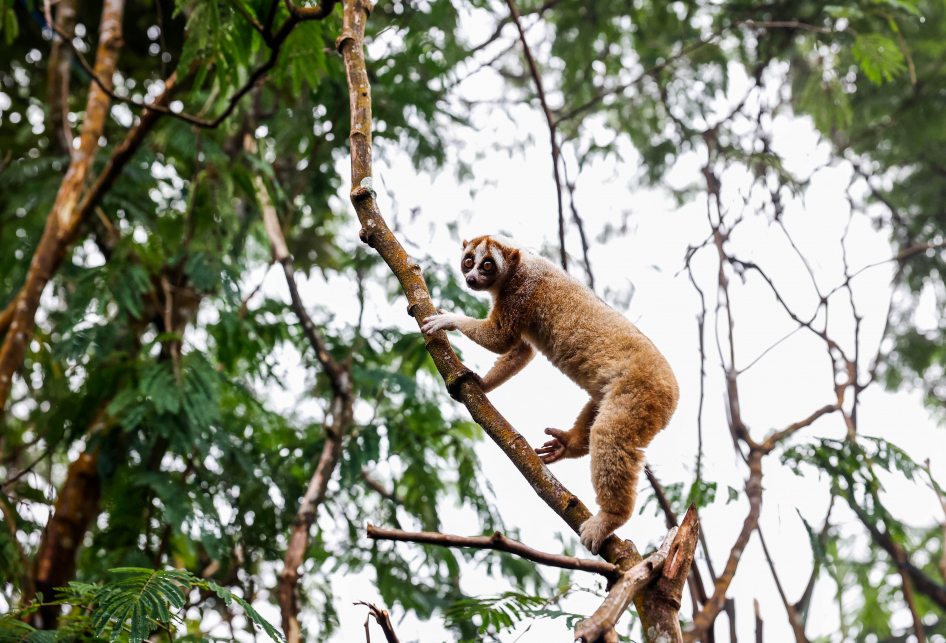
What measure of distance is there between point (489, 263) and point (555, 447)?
49.6 inches

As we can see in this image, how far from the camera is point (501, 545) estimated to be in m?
2.19

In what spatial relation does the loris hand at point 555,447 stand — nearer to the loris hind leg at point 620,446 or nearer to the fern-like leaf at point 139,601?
the loris hind leg at point 620,446

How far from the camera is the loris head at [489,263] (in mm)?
4488

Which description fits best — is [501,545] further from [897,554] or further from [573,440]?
[897,554]

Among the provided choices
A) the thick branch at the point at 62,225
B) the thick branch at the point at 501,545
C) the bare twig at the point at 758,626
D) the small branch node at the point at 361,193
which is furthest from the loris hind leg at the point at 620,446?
the thick branch at the point at 62,225

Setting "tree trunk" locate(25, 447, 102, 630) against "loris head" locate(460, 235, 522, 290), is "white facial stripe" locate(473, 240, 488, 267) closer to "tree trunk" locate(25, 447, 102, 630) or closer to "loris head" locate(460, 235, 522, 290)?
"loris head" locate(460, 235, 522, 290)

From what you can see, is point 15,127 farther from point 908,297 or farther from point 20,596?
point 908,297

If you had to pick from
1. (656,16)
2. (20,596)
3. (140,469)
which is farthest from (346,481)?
(656,16)

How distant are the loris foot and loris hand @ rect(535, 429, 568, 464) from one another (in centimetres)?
80

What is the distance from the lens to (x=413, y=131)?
7.16 m

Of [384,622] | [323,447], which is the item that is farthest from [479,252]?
[384,622]

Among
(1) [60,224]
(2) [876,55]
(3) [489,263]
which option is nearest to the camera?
(3) [489,263]

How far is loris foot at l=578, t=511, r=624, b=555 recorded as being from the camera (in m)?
2.88

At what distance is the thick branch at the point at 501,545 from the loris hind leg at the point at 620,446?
798 mm
